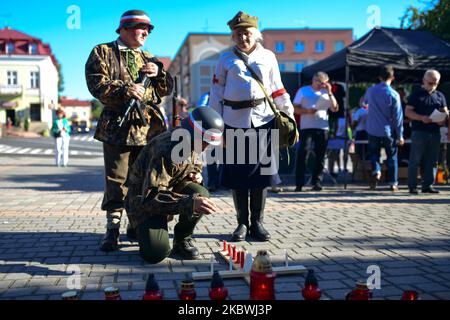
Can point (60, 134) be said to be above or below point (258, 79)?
below

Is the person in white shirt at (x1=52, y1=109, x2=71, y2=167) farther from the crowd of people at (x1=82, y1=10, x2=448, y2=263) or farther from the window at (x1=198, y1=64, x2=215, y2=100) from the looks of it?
the window at (x1=198, y1=64, x2=215, y2=100)

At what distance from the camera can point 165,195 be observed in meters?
3.70

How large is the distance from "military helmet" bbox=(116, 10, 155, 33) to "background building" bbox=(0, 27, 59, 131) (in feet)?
175

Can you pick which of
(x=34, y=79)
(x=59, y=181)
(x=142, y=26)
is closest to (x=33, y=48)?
(x=34, y=79)

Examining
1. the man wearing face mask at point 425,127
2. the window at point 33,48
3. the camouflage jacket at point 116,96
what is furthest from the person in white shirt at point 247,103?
the window at point 33,48

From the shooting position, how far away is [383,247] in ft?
14.8

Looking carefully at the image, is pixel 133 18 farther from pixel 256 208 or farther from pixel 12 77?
pixel 12 77

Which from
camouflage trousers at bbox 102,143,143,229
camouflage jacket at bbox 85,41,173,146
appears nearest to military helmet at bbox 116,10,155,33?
camouflage jacket at bbox 85,41,173,146

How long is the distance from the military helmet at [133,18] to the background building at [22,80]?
53348 millimetres

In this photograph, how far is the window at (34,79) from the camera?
56.1 metres

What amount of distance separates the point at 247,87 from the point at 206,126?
1443mm


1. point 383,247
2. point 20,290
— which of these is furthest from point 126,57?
point 383,247

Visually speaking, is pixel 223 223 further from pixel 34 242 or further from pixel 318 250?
pixel 34 242

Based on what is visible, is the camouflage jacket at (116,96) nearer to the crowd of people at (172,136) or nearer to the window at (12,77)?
the crowd of people at (172,136)
